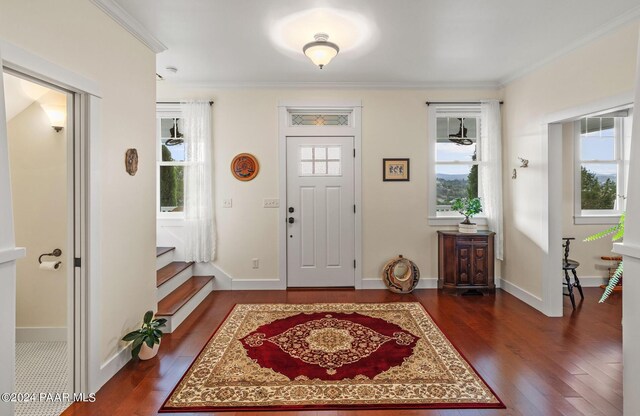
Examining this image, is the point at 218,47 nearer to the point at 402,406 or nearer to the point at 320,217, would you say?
the point at 320,217

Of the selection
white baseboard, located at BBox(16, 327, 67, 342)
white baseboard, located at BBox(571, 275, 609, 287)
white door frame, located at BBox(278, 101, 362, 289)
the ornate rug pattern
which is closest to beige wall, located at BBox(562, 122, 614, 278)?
white baseboard, located at BBox(571, 275, 609, 287)

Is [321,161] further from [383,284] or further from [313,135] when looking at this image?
[383,284]

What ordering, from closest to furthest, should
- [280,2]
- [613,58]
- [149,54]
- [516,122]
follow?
[280,2] → [613,58] → [149,54] → [516,122]

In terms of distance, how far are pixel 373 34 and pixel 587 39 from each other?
2.00 meters

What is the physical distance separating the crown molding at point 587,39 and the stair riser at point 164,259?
4991mm

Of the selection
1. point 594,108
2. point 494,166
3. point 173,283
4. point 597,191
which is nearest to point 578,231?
point 597,191

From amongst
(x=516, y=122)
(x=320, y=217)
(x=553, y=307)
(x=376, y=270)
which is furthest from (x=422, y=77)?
(x=553, y=307)

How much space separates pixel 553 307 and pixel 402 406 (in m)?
2.55

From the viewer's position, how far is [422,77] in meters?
4.36

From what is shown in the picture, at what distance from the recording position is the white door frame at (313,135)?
4.57 m

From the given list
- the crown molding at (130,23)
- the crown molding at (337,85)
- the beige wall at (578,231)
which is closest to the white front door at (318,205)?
the crown molding at (337,85)

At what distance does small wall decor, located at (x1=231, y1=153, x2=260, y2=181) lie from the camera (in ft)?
15.0

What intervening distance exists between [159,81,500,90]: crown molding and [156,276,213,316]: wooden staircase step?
2.59 m

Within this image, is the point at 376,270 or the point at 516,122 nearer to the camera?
the point at 516,122
